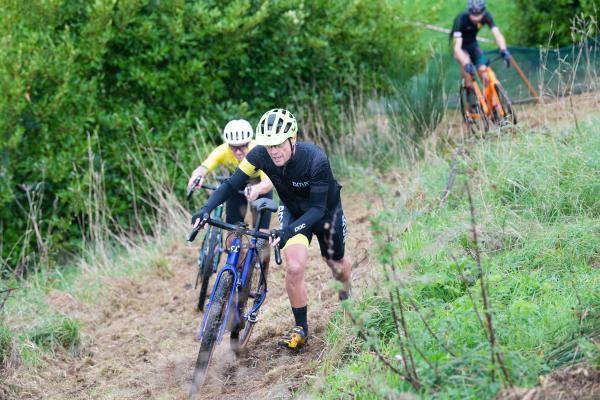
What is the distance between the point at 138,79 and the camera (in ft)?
38.1

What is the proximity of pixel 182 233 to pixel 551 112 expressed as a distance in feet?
15.9

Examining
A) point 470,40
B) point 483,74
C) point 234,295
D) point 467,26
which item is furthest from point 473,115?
point 234,295

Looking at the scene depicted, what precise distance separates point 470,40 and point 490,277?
663 centimetres

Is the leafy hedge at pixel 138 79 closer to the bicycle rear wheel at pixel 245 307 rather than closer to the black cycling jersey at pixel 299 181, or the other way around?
the bicycle rear wheel at pixel 245 307

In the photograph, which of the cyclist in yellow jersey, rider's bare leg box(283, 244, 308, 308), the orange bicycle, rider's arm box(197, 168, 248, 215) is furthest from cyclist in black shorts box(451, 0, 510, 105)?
rider's bare leg box(283, 244, 308, 308)

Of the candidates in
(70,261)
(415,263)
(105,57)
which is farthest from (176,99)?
(415,263)

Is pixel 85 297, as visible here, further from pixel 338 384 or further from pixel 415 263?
pixel 338 384

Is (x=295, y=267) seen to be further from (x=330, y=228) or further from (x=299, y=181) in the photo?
(x=299, y=181)

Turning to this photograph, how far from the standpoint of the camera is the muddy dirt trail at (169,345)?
250 inches

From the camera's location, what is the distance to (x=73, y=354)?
7824mm

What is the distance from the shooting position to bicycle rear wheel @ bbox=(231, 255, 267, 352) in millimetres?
6543

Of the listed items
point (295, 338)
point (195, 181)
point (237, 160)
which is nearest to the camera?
point (295, 338)

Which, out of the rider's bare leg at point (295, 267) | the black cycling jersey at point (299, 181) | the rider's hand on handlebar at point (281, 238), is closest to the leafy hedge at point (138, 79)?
the black cycling jersey at point (299, 181)

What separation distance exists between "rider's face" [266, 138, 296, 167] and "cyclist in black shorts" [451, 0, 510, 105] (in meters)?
5.89
